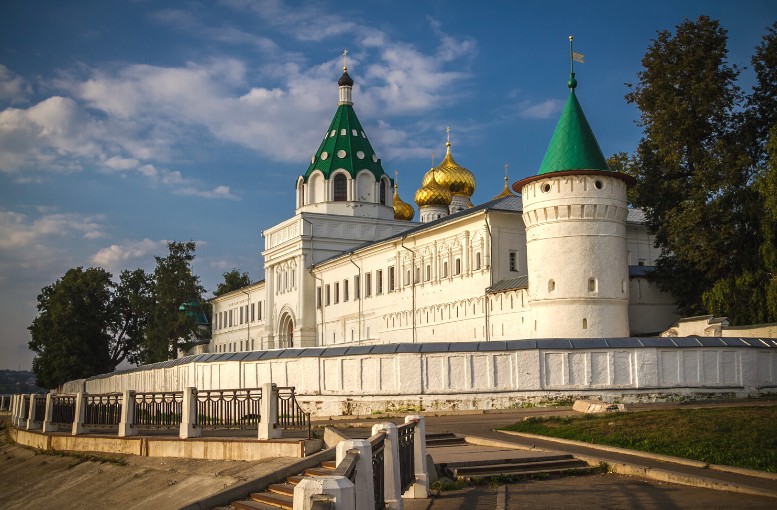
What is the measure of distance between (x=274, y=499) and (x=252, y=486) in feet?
2.23

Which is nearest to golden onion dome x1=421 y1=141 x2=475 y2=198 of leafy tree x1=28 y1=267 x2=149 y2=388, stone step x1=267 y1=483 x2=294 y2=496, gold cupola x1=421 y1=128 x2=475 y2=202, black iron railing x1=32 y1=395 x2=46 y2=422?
gold cupola x1=421 y1=128 x2=475 y2=202

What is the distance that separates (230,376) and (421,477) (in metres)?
16.4

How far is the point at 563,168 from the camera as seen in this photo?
97.6ft

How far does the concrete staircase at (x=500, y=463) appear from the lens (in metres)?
12.3

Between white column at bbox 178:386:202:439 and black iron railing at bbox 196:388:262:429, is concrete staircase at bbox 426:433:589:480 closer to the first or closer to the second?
black iron railing at bbox 196:388:262:429

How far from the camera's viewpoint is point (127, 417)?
19516 mm

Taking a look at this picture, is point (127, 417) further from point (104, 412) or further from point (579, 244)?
point (579, 244)

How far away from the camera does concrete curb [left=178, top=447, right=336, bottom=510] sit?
10641 millimetres

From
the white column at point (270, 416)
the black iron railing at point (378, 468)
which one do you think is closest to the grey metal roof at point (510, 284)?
the white column at point (270, 416)

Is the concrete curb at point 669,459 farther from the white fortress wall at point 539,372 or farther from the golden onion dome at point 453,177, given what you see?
the golden onion dome at point 453,177

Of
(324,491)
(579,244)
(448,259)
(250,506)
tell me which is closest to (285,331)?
(448,259)

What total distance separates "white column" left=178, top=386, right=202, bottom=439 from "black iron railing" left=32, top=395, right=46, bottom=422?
10.4 m

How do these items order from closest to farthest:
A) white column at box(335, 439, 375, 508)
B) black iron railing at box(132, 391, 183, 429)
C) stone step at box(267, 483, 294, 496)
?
white column at box(335, 439, 375, 508) < stone step at box(267, 483, 294, 496) < black iron railing at box(132, 391, 183, 429)

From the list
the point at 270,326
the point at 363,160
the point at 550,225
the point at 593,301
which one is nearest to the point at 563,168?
the point at 550,225
